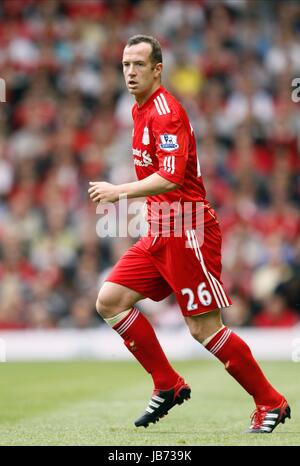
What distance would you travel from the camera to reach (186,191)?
6961 mm

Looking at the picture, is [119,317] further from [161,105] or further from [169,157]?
[161,105]

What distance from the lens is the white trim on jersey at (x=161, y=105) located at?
6.71 metres

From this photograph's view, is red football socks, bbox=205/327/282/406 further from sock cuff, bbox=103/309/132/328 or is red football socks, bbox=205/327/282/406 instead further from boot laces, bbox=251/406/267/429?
sock cuff, bbox=103/309/132/328

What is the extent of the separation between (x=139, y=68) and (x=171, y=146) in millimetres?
624

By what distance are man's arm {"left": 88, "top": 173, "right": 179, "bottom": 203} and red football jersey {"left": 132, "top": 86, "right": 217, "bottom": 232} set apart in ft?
0.17

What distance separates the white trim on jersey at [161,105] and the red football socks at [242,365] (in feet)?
4.81

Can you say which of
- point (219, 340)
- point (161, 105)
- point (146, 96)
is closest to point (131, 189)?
point (161, 105)

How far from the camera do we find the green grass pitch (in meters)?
6.38

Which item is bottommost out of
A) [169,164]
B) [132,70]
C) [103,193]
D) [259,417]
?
[259,417]

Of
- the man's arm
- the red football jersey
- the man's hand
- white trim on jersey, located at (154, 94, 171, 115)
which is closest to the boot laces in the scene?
the red football jersey

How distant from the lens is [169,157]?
6.59 metres

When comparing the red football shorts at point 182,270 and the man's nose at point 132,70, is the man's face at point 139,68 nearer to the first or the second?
the man's nose at point 132,70

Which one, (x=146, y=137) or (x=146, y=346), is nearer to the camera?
(x=146, y=137)

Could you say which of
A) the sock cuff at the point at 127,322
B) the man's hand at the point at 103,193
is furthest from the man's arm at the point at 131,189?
the sock cuff at the point at 127,322
